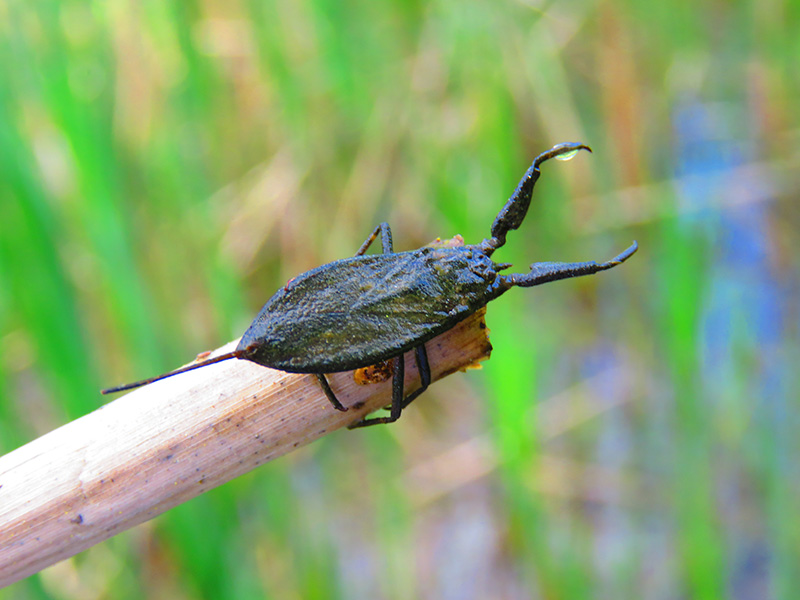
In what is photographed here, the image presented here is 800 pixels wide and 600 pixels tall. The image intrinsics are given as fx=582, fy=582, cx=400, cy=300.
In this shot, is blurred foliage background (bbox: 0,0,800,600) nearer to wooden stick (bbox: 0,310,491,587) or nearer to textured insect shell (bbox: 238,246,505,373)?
textured insect shell (bbox: 238,246,505,373)

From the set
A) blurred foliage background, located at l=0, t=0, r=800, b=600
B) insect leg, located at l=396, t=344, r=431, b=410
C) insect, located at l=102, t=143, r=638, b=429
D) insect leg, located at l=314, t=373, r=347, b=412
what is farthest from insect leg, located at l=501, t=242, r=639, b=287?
blurred foliage background, located at l=0, t=0, r=800, b=600

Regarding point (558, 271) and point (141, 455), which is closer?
point (141, 455)

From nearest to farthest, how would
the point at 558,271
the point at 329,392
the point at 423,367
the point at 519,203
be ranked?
the point at 329,392, the point at 423,367, the point at 558,271, the point at 519,203

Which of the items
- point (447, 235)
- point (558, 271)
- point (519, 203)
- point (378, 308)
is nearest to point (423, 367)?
point (378, 308)

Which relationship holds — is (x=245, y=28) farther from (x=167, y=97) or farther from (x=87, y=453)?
(x=87, y=453)

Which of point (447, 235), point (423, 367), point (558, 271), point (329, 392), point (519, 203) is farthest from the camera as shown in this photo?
point (447, 235)

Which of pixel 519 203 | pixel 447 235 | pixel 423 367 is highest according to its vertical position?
pixel 519 203

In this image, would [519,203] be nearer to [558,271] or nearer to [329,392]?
[558,271]
